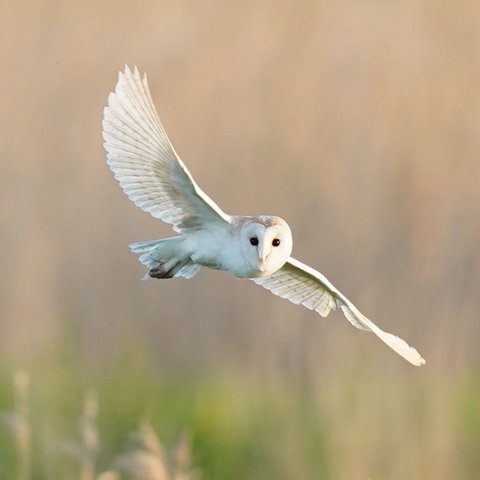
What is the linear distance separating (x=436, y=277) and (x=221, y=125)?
0.75m

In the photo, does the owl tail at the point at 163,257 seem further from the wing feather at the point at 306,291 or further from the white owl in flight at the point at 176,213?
the wing feather at the point at 306,291

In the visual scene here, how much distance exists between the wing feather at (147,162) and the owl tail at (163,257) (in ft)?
0.14

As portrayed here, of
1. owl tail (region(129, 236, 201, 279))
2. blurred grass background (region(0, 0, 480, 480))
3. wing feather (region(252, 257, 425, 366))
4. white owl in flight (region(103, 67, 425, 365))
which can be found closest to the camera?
white owl in flight (region(103, 67, 425, 365))

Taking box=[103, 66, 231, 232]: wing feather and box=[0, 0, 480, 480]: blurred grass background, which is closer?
A: box=[103, 66, 231, 232]: wing feather

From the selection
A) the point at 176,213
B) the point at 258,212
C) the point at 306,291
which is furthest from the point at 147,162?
the point at 258,212

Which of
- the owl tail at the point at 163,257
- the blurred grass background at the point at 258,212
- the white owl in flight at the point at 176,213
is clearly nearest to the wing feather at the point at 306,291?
the white owl in flight at the point at 176,213

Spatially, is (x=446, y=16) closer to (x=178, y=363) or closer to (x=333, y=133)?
(x=333, y=133)

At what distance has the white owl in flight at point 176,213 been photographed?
244cm

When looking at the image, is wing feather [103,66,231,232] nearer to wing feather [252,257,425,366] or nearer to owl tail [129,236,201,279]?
owl tail [129,236,201,279]

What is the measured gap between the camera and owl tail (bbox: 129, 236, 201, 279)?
Result: 8.73 ft

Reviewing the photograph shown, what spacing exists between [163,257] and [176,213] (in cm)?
9

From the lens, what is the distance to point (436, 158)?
13.0 feet

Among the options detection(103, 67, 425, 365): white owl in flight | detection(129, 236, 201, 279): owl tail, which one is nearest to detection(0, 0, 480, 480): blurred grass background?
detection(103, 67, 425, 365): white owl in flight

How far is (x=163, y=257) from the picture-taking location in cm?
268
